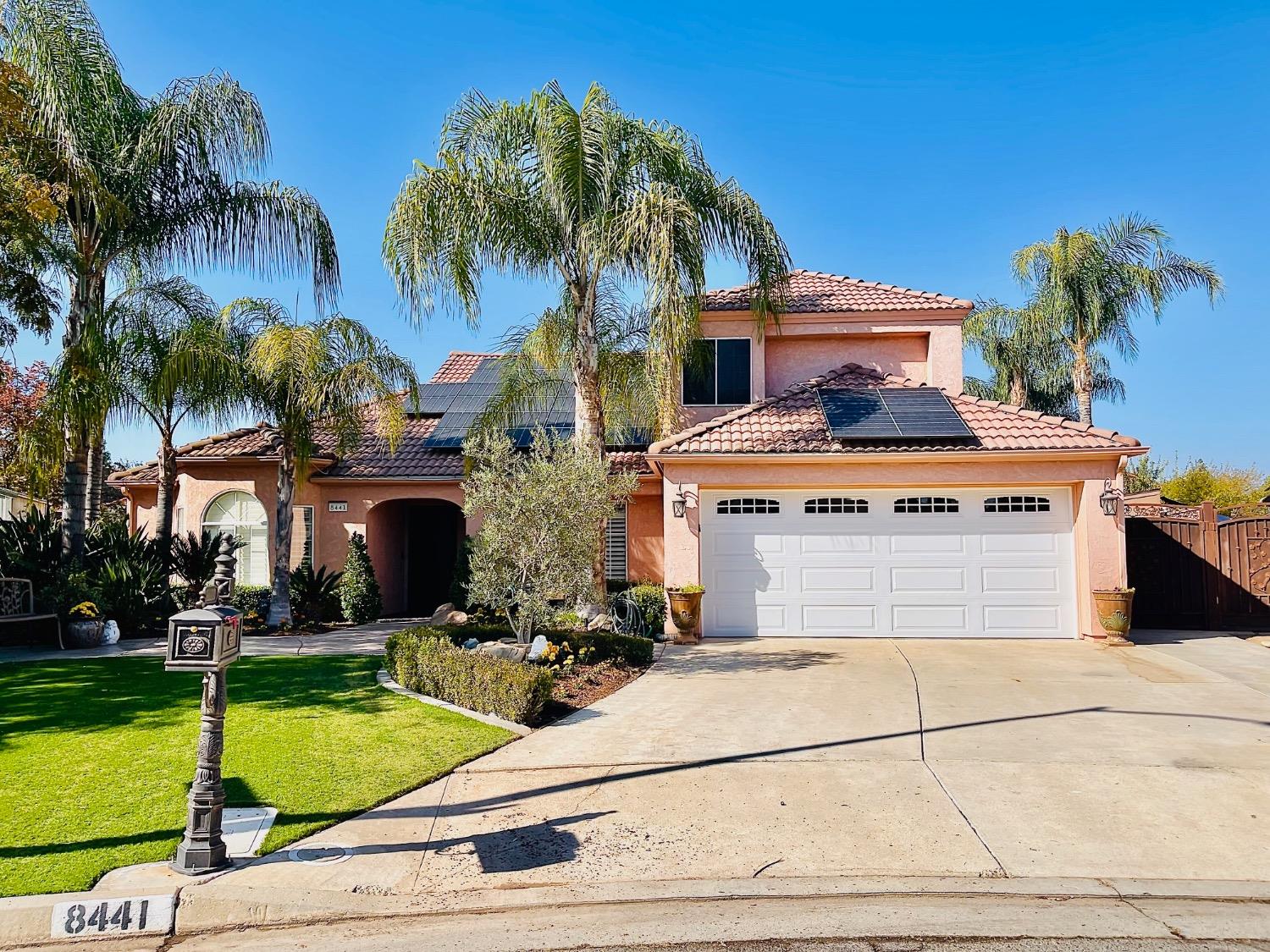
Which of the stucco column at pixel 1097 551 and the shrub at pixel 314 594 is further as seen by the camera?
the shrub at pixel 314 594

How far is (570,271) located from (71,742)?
894cm

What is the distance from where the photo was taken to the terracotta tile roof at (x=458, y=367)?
22312 millimetres

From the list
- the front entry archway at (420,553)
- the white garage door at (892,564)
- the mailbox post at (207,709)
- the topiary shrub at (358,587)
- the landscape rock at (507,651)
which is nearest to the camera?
the mailbox post at (207,709)

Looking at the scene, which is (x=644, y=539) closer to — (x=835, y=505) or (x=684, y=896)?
(x=835, y=505)

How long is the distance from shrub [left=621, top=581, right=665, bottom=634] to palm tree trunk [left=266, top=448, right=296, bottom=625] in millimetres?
6200

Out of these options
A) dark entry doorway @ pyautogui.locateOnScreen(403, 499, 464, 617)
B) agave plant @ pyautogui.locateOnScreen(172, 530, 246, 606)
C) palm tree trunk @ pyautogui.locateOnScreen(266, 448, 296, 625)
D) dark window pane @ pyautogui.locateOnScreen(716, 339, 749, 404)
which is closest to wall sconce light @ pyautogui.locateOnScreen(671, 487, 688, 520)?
dark window pane @ pyautogui.locateOnScreen(716, 339, 749, 404)

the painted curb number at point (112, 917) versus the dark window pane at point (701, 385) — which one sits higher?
the dark window pane at point (701, 385)

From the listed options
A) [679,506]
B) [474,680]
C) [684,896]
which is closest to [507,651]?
[474,680]

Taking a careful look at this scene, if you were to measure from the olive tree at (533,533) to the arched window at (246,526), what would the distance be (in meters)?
8.51

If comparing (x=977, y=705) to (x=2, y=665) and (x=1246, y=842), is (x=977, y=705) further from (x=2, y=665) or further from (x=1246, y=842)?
(x=2, y=665)

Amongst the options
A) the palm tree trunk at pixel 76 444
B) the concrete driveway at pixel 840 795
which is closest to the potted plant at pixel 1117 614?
the concrete driveway at pixel 840 795

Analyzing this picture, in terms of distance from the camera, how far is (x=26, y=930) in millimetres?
3957

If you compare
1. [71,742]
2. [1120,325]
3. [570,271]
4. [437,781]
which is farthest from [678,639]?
[1120,325]

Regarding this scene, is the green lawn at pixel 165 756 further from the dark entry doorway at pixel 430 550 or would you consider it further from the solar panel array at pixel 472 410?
the dark entry doorway at pixel 430 550
